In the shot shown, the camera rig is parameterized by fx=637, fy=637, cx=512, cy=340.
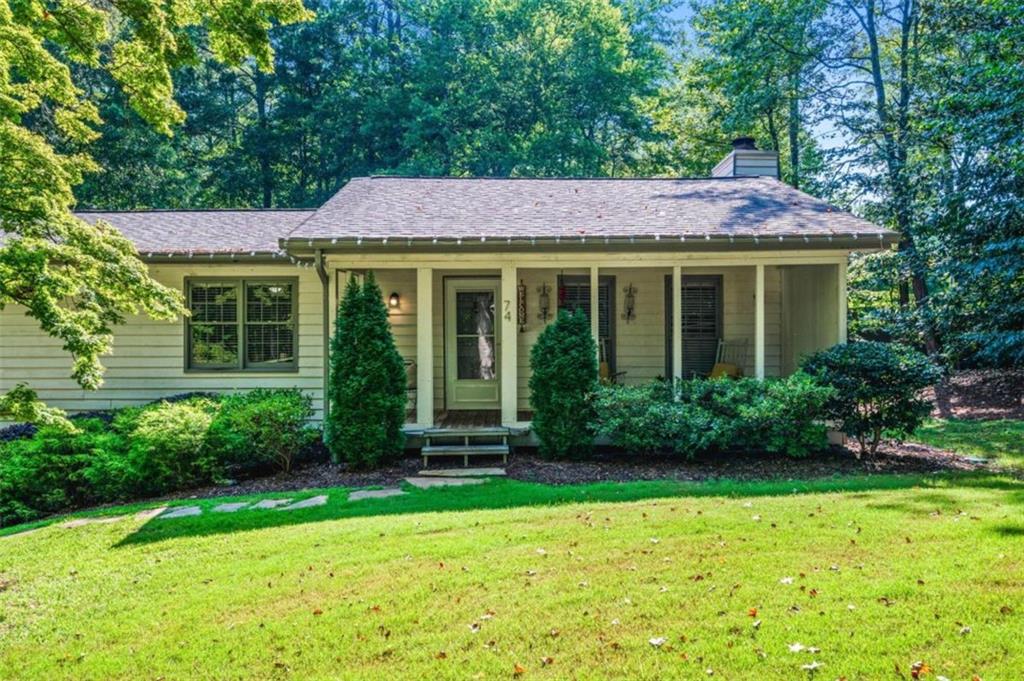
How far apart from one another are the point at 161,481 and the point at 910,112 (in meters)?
16.2

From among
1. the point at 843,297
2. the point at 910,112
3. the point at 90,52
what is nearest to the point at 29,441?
the point at 90,52

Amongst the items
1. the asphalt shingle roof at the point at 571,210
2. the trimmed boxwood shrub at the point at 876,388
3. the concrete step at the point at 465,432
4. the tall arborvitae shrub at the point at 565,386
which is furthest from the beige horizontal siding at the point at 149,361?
the trimmed boxwood shrub at the point at 876,388

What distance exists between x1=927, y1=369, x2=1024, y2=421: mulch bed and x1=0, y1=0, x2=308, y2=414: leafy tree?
40.5 ft

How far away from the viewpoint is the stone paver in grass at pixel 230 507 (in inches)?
245

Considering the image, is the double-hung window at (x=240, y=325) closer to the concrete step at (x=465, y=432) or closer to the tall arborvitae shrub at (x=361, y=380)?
the tall arborvitae shrub at (x=361, y=380)

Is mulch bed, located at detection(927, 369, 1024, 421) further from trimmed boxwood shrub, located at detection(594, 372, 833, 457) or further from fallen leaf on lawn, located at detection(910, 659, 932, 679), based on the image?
fallen leaf on lawn, located at detection(910, 659, 932, 679)

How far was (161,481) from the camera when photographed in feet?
23.9

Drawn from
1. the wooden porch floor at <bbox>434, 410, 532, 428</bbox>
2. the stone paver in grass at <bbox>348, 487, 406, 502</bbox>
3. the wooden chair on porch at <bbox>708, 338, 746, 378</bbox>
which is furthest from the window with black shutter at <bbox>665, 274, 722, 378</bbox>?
the stone paver in grass at <bbox>348, 487, 406, 502</bbox>

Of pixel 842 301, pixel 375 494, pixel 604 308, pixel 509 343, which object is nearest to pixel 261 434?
pixel 375 494

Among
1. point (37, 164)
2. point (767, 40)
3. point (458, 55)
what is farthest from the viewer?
point (458, 55)

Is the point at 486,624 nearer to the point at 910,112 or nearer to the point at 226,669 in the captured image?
the point at 226,669

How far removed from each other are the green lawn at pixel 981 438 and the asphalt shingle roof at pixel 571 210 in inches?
121

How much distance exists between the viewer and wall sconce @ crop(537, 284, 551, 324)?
398 inches

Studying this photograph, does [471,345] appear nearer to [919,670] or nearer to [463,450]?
[463,450]
